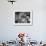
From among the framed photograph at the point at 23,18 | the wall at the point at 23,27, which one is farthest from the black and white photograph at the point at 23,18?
the wall at the point at 23,27

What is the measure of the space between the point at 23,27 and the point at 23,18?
0.31 meters

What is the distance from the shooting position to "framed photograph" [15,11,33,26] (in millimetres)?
4664

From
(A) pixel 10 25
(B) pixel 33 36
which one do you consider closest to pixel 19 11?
(A) pixel 10 25

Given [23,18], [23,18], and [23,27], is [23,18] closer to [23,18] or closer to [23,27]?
[23,18]

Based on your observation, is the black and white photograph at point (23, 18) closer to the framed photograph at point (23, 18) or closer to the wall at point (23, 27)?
the framed photograph at point (23, 18)

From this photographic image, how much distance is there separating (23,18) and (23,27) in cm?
31

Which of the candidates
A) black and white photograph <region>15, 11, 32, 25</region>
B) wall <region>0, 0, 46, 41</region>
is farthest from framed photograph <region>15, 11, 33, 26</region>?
wall <region>0, 0, 46, 41</region>

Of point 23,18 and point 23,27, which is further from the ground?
point 23,18

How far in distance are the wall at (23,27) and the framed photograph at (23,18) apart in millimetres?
106

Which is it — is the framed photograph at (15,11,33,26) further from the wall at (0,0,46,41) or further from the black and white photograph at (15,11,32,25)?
the wall at (0,0,46,41)

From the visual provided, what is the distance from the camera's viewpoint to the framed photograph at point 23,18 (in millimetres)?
4664

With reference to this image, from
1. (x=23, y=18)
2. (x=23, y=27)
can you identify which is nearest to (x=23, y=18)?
(x=23, y=18)

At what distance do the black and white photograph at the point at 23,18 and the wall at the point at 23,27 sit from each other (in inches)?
5.4

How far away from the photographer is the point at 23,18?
4.71 m
